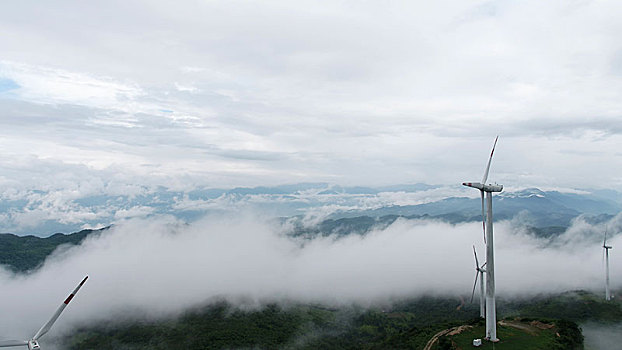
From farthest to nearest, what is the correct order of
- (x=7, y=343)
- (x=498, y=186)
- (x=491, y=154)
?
(x=498, y=186)
(x=491, y=154)
(x=7, y=343)

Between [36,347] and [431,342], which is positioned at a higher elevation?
[36,347]

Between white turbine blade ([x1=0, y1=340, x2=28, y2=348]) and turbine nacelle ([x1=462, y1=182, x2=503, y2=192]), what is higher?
turbine nacelle ([x1=462, y1=182, x2=503, y2=192])

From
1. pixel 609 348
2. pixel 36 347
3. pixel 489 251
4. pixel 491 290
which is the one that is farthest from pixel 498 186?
pixel 36 347

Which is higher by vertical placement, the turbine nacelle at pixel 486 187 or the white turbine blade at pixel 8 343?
the turbine nacelle at pixel 486 187

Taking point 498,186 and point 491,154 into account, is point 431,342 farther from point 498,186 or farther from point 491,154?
point 491,154

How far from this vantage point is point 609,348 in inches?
6939

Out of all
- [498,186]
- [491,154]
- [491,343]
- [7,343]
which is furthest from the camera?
[491,343]

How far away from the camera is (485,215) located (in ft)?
444

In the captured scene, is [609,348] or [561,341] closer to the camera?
[561,341]

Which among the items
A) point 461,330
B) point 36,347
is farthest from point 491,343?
point 36,347

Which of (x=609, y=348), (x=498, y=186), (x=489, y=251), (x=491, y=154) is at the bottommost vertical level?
(x=609, y=348)

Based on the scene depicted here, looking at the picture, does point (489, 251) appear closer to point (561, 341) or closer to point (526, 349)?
point (526, 349)

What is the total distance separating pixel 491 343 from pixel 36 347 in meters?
146

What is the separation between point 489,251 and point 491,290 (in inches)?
523
